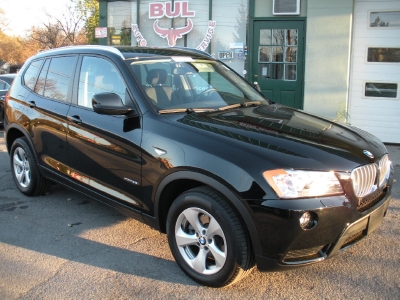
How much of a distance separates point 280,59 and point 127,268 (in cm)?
680

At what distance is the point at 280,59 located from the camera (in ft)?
30.6

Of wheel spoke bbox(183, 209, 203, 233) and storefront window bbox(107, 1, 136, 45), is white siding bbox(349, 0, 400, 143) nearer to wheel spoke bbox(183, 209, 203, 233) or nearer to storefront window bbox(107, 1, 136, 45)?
storefront window bbox(107, 1, 136, 45)

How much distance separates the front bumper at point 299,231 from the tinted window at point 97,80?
70.1 inches

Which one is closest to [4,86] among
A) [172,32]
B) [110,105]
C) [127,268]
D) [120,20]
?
[120,20]

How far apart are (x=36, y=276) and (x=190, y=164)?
5.12ft

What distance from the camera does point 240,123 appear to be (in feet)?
11.6

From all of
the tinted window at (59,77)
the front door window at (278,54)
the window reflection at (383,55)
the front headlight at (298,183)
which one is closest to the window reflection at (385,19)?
the window reflection at (383,55)

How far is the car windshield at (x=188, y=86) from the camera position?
3.91 meters

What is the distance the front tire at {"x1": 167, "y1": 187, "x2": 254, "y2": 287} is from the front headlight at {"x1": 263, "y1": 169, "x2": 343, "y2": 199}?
37 cm

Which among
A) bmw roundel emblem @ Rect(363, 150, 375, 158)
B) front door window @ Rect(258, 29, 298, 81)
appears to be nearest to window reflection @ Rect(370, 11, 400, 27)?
front door window @ Rect(258, 29, 298, 81)

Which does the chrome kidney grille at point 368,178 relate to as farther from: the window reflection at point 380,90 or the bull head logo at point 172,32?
the bull head logo at point 172,32

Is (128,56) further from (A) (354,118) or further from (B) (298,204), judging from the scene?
(A) (354,118)

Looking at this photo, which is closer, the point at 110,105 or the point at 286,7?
the point at 110,105

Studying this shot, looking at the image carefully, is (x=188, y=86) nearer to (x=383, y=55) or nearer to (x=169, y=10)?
(x=383, y=55)
